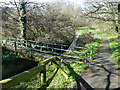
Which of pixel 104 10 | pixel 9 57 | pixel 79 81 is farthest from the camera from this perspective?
pixel 104 10

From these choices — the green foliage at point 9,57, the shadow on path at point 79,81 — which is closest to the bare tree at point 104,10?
the green foliage at point 9,57

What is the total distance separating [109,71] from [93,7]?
48.2 feet

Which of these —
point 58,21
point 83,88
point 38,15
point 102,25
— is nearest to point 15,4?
point 38,15

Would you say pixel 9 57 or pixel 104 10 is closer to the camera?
pixel 9 57

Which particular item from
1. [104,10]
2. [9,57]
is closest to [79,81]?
[9,57]

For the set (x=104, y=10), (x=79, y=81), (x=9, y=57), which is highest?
(x=104, y=10)

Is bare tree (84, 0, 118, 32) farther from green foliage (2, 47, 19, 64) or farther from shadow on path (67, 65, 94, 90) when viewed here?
shadow on path (67, 65, 94, 90)

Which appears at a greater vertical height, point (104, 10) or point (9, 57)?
point (104, 10)

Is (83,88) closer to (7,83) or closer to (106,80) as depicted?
(106,80)

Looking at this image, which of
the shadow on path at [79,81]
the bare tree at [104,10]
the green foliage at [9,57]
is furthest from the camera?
the bare tree at [104,10]

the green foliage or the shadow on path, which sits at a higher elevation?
the green foliage

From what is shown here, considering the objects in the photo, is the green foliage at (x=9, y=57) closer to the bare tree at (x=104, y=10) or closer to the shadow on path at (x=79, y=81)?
the shadow on path at (x=79, y=81)

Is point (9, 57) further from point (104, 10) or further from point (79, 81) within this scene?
point (104, 10)

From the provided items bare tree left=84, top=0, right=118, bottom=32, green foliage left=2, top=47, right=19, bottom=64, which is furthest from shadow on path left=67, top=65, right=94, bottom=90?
bare tree left=84, top=0, right=118, bottom=32
